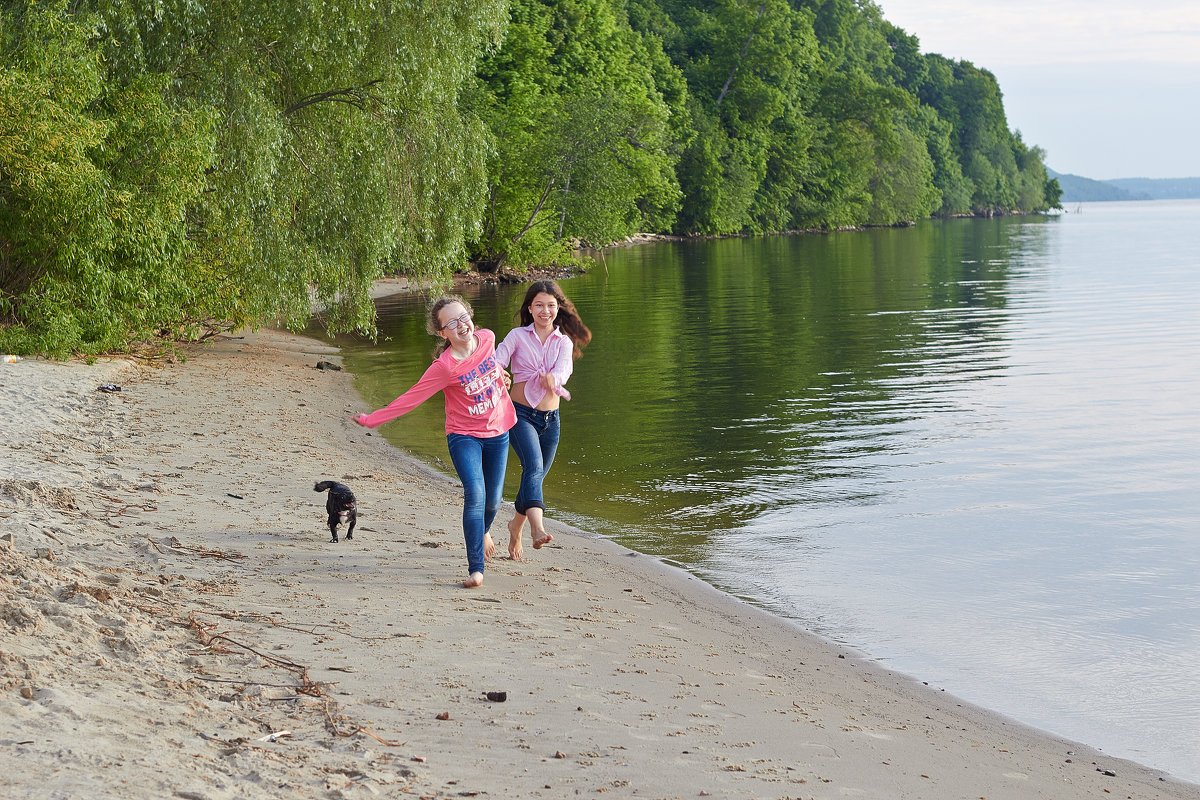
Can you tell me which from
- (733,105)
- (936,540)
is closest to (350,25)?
(936,540)

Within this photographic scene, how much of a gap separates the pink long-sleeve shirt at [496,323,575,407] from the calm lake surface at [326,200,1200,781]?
2.06m

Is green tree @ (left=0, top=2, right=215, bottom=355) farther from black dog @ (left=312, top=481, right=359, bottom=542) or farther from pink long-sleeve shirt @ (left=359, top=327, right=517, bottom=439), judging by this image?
pink long-sleeve shirt @ (left=359, top=327, right=517, bottom=439)

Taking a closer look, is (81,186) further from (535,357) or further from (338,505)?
(535,357)

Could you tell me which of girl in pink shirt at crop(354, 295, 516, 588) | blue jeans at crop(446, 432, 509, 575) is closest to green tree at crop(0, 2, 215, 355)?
girl in pink shirt at crop(354, 295, 516, 588)

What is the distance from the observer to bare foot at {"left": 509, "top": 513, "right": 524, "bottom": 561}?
7840 mm

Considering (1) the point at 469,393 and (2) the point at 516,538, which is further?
(2) the point at 516,538

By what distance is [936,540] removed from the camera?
9.41m

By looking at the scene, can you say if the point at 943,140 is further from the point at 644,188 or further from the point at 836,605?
the point at 836,605

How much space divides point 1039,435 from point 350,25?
37.3 ft

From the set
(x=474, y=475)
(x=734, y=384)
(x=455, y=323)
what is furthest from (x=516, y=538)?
(x=734, y=384)

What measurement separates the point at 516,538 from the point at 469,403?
4.53ft

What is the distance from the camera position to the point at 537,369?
7.44 m

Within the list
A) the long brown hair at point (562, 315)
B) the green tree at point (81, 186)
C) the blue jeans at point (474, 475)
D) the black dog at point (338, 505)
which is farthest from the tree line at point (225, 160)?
the blue jeans at point (474, 475)

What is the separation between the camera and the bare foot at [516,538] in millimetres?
7840
